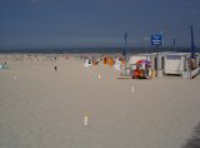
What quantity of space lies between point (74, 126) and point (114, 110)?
196 centimetres

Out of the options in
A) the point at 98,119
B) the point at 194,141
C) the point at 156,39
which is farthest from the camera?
the point at 156,39

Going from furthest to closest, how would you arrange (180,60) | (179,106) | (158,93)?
(180,60) → (158,93) → (179,106)

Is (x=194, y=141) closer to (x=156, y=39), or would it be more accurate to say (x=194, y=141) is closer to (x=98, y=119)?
(x=98, y=119)

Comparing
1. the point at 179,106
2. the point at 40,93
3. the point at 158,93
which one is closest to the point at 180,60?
the point at 158,93

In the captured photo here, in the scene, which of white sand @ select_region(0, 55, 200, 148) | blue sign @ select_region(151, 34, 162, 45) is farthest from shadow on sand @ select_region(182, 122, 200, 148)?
blue sign @ select_region(151, 34, 162, 45)

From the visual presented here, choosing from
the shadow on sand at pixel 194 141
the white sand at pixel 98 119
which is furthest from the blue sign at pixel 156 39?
the shadow on sand at pixel 194 141

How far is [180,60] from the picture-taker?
728 inches

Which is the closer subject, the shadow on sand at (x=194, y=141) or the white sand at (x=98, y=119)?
the shadow on sand at (x=194, y=141)

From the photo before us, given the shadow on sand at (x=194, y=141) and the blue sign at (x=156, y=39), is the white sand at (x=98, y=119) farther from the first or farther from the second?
the blue sign at (x=156, y=39)

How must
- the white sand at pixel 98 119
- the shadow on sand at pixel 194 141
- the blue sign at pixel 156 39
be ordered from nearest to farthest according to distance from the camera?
the shadow on sand at pixel 194 141 < the white sand at pixel 98 119 < the blue sign at pixel 156 39

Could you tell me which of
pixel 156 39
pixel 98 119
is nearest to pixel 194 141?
pixel 98 119

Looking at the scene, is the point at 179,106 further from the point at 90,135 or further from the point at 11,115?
the point at 11,115

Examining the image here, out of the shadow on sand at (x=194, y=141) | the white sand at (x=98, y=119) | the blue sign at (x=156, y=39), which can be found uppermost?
the blue sign at (x=156, y=39)

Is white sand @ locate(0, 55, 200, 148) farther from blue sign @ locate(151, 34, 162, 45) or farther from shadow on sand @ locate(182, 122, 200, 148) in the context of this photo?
blue sign @ locate(151, 34, 162, 45)
